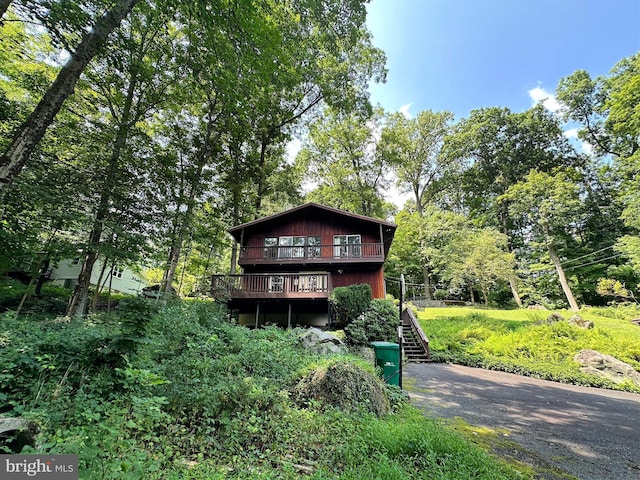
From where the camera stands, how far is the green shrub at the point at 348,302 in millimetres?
10945

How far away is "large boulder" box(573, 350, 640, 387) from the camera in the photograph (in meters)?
8.44

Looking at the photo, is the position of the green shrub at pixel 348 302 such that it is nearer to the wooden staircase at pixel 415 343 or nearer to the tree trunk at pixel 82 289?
the wooden staircase at pixel 415 343

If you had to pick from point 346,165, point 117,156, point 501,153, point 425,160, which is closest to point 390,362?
point 117,156

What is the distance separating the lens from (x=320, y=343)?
7703 millimetres

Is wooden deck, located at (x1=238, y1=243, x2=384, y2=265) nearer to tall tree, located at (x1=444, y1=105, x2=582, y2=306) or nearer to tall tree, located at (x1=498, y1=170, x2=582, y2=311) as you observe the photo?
tall tree, located at (x1=498, y1=170, x2=582, y2=311)

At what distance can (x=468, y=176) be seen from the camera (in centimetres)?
3050

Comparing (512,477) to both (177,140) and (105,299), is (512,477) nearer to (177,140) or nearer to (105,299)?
(177,140)

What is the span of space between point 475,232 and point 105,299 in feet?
93.1

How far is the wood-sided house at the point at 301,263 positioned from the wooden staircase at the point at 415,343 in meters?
2.08

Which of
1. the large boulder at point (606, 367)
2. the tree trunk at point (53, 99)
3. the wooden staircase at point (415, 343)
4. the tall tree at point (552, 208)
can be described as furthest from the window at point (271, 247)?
the tall tree at point (552, 208)

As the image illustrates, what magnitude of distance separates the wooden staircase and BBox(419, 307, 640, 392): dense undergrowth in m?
0.45

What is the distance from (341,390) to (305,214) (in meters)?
12.0

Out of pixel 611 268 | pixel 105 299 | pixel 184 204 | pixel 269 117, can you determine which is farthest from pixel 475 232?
pixel 105 299

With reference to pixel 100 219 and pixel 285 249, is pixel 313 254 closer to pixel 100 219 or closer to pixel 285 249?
pixel 285 249
